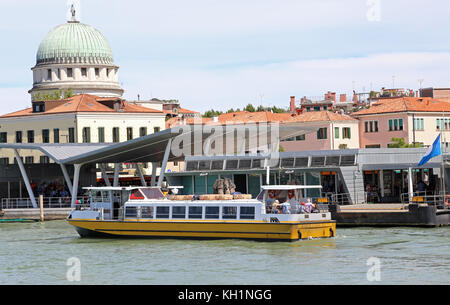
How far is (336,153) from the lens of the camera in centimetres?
5519

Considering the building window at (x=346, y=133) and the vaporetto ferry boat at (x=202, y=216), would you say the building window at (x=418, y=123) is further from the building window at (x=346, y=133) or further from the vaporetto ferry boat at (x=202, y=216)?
the vaporetto ferry boat at (x=202, y=216)

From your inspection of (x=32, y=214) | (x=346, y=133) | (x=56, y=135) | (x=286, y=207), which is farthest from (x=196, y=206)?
(x=346, y=133)

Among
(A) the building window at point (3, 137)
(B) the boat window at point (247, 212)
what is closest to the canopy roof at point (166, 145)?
(B) the boat window at point (247, 212)

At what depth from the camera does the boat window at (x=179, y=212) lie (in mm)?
41812

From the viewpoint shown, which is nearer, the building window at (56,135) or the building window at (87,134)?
the building window at (87,134)

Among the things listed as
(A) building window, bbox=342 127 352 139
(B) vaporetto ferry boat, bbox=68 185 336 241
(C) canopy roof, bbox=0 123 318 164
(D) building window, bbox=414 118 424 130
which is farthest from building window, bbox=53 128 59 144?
(B) vaporetto ferry boat, bbox=68 185 336 241

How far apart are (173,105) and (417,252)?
4312 inches

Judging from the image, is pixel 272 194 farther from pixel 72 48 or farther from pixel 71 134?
pixel 72 48

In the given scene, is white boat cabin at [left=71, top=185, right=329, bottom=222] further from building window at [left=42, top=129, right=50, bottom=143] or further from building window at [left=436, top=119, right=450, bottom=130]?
building window at [left=436, top=119, right=450, bottom=130]

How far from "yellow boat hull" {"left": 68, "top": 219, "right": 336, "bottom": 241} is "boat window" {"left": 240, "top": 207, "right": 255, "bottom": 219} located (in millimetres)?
300

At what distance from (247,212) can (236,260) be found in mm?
6099

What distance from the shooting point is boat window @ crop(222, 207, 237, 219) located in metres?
40.5

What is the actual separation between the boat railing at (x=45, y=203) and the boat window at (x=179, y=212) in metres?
20.9

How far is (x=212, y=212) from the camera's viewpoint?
135 ft
